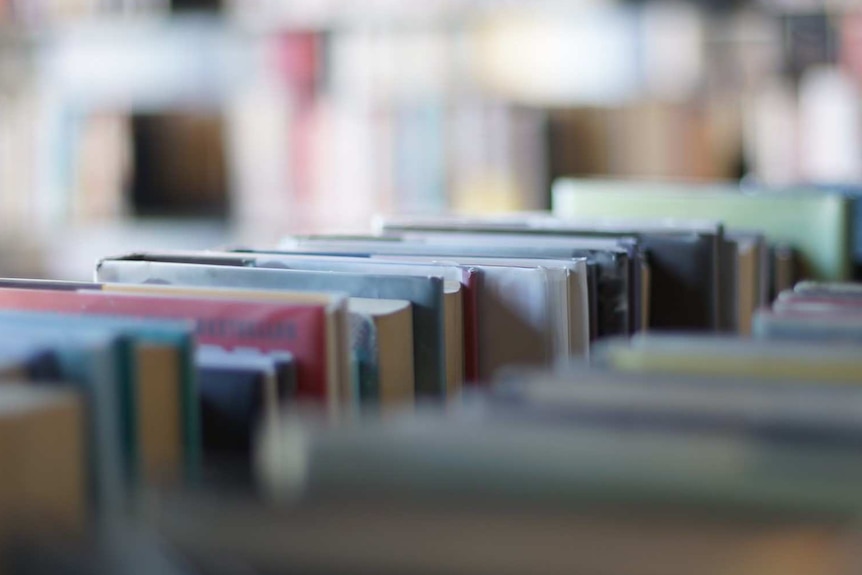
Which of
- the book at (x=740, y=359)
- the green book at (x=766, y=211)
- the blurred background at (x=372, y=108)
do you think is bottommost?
the book at (x=740, y=359)

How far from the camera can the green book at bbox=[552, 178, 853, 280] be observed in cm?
128

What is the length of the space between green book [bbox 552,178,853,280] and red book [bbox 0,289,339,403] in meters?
0.73

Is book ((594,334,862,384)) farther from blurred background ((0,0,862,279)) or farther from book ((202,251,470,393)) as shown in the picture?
blurred background ((0,0,862,279))

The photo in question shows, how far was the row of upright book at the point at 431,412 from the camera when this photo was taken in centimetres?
34

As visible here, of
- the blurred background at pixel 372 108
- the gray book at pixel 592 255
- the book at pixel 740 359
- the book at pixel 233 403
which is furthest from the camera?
the blurred background at pixel 372 108

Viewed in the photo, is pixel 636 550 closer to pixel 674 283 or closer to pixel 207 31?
pixel 674 283

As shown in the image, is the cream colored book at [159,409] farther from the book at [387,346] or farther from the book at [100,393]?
the book at [387,346]

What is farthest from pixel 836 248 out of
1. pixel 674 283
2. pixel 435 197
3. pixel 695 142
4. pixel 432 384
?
pixel 435 197

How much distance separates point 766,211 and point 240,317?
2.61 feet

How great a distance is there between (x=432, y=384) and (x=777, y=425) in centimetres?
37

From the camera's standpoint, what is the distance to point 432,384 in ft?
2.45

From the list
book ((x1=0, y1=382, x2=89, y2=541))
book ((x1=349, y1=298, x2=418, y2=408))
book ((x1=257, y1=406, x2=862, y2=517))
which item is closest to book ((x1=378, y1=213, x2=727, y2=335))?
book ((x1=349, y1=298, x2=418, y2=408))

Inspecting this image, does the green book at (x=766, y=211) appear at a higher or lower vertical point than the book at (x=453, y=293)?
higher

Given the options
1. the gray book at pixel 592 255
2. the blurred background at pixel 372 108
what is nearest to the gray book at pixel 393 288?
the gray book at pixel 592 255
